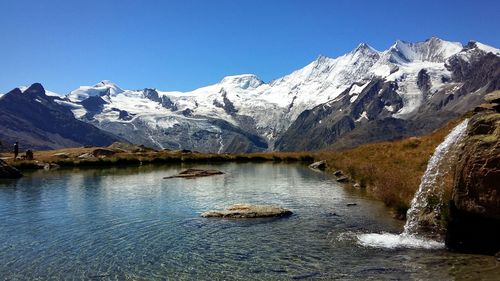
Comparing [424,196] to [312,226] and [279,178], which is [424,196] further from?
[279,178]

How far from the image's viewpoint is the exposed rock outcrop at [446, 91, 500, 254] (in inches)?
1058

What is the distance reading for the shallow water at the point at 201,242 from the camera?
27.0 m

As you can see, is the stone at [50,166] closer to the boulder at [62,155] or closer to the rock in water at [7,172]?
the boulder at [62,155]

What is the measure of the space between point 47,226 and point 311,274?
25173 mm

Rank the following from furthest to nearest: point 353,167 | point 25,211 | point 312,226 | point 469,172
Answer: point 353,167
point 25,211
point 312,226
point 469,172

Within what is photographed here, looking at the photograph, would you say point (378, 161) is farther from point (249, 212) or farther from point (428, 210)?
point (428, 210)

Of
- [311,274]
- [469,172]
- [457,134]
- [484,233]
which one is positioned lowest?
[311,274]

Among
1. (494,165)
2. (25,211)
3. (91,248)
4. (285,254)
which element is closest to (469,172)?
(494,165)

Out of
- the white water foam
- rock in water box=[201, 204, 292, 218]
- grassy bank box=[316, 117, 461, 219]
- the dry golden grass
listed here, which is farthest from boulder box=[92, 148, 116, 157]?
the white water foam

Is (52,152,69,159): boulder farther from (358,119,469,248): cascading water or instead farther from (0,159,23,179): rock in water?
(358,119,469,248): cascading water

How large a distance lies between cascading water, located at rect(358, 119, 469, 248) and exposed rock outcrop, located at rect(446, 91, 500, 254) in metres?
2.12

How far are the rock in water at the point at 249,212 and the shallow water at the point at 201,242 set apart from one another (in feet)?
5.00

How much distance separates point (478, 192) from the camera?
89.8 ft

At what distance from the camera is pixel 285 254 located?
30.6m
